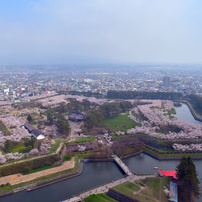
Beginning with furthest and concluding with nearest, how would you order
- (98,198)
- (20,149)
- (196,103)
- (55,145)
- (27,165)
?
(196,103), (55,145), (20,149), (27,165), (98,198)

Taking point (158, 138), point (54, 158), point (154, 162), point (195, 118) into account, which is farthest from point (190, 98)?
point (54, 158)

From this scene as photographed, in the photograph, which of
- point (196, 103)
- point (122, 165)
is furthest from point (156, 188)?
point (196, 103)

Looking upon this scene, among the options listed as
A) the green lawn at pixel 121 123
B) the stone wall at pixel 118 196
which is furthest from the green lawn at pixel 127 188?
the green lawn at pixel 121 123

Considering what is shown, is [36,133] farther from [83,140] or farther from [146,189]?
[146,189]

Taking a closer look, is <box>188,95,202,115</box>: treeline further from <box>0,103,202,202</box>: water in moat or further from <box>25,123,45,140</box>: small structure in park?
<box>25,123,45,140</box>: small structure in park

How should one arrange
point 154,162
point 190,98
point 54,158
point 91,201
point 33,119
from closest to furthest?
1. point 91,201
2. point 54,158
3. point 154,162
4. point 33,119
5. point 190,98

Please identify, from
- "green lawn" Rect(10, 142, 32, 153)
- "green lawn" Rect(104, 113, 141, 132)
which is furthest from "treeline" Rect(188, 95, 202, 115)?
"green lawn" Rect(10, 142, 32, 153)

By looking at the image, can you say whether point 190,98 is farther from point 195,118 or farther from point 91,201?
point 91,201

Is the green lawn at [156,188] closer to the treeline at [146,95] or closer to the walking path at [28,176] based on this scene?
the walking path at [28,176]
